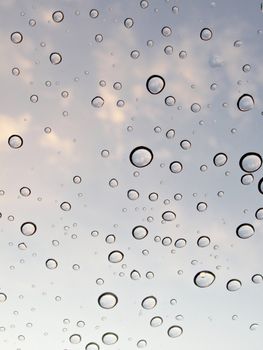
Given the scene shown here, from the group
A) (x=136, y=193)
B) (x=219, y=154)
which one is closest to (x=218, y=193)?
(x=219, y=154)

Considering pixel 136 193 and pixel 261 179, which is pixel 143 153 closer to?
pixel 136 193

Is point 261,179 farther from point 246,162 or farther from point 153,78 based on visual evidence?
point 153,78

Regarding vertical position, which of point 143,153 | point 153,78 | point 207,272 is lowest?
point 207,272

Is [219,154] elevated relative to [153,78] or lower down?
lower down

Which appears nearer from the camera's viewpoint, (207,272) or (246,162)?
(246,162)

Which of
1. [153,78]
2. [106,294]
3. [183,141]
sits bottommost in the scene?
[106,294]

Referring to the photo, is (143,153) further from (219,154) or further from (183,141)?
(219,154)

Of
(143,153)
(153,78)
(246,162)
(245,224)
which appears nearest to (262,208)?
(245,224)

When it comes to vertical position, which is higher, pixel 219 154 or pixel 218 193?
pixel 219 154
